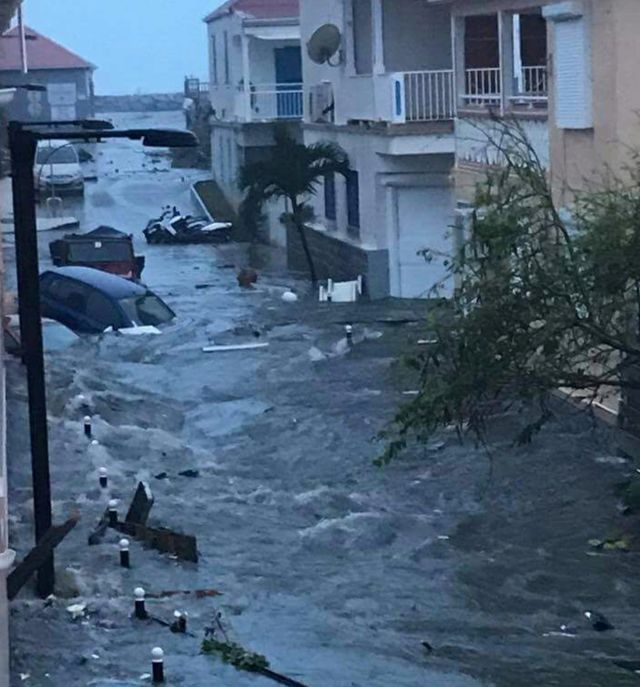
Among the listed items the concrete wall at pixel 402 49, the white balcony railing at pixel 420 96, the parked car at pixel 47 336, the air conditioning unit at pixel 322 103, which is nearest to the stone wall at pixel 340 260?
the air conditioning unit at pixel 322 103

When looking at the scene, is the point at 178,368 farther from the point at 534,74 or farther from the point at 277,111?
the point at 277,111

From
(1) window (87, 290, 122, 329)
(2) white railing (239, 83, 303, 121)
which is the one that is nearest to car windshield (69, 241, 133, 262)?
(1) window (87, 290, 122, 329)

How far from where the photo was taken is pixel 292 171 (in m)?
32.7

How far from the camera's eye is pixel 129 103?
406 feet

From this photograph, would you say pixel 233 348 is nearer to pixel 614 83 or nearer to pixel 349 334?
pixel 349 334

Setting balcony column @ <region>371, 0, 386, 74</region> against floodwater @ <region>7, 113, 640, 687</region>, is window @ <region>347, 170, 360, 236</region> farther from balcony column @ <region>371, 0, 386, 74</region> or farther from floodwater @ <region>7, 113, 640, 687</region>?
floodwater @ <region>7, 113, 640, 687</region>

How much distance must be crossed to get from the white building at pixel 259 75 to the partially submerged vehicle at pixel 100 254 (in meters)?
7.92

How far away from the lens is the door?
4316 centimetres

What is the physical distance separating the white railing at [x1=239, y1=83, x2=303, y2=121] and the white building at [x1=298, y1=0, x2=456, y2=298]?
1051 cm

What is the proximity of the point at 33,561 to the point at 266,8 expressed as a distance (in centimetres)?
3527

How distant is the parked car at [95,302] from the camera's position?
27516 mm

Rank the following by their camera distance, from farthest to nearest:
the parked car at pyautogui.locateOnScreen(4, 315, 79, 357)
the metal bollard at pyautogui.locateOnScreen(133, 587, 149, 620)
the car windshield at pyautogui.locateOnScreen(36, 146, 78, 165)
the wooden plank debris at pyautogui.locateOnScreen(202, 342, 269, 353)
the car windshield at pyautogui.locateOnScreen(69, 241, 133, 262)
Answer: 1. the car windshield at pyautogui.locateOnScreen(36, 146, 78, 165)
2. the car windshield at pyautogui.locateOnScreen(69, 241, 133, 262)
3. the wooden plank debris at pyautogui.locateOnScreen(202, 342, 269, 353)
4. the parked car at pyautogui.locateOnScreen(4, 315, 79, 357)
5. the metal bollard at pyautogui.locateOnScreen(133, 587, 149, 620)

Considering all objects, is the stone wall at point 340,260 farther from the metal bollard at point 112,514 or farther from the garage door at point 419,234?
the metal bollard at point 112,514

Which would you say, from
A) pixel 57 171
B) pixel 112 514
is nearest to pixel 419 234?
pixel 112 514
